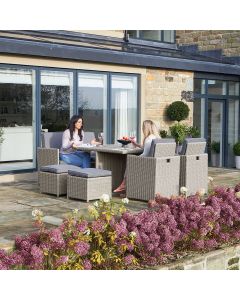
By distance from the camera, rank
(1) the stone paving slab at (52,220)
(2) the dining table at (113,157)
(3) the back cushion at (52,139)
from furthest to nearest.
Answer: (3) the back cushion at (52,139), (2) the dining table at (113,157), (1) the stone paving slab at (52,220)

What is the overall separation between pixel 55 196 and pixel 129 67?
4.95m

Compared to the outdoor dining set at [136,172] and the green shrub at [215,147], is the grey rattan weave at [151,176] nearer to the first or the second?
the outdoor dining set at [136,172]

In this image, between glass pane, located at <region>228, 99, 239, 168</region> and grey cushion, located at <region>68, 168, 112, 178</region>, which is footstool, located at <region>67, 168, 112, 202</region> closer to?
grey cushion, located at <region>68, 168, 112, 178</region>

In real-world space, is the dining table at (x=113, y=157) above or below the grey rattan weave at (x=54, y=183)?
above

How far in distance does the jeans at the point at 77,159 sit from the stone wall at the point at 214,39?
832 centimetres

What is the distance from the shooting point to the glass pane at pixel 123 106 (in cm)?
1312

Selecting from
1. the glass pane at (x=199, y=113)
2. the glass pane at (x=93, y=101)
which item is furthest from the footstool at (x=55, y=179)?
the glass pane at (x=199, y=113)

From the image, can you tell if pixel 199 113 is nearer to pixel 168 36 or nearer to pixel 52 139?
pixel 168 36

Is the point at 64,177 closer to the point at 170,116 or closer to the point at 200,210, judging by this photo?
the point at 200,210

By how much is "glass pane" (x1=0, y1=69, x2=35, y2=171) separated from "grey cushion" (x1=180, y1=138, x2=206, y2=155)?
3.69m

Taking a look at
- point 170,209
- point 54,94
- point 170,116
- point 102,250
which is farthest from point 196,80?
point 102,250

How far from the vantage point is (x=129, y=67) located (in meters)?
13.1

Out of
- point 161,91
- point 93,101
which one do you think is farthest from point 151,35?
point 93,101

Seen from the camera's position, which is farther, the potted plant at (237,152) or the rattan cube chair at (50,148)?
the potted plant at (237,152)
